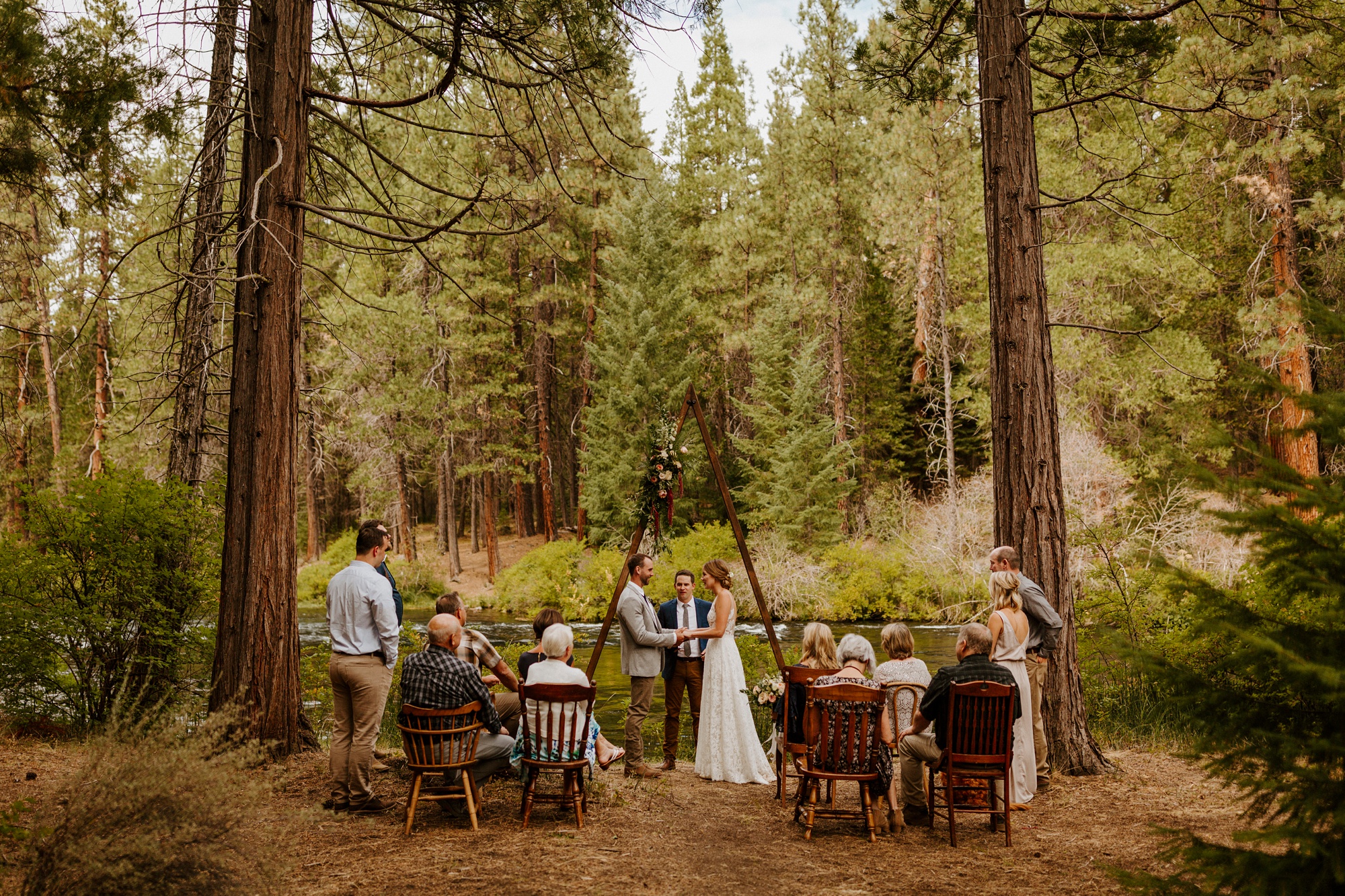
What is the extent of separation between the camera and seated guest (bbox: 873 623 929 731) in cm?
614

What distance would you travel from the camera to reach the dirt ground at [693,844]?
4742mm

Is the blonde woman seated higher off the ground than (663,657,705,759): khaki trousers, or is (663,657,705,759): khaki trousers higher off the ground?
the blonde woman seated

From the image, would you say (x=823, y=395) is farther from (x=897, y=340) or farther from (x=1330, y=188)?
(x=1330, y=188)

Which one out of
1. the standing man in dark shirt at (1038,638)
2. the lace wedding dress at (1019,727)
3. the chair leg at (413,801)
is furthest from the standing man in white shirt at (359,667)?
the standing man in dark shirt at (1038,638)

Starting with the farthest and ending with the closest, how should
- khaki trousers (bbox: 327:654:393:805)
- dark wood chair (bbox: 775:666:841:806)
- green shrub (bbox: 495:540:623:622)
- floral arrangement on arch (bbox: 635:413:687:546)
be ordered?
green shrub (bbox: 495:540:623:622)
floral arrangement on arch (bbox: 635:413:687:546)
dark wood chair (bbox: 775:666:841:806)
khaki trousers (bbox: 327:654:393:805)

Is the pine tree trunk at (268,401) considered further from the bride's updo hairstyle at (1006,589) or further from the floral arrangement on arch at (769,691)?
the bride's updo hairstyle at (1006,589)

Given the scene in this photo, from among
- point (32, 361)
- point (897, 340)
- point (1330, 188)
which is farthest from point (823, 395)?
point (32, 361)

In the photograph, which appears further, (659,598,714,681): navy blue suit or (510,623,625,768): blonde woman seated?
(659,598,714,681): navy blue suit

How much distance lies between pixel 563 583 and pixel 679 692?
734 inches

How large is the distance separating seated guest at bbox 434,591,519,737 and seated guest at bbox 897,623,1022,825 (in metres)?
2.78

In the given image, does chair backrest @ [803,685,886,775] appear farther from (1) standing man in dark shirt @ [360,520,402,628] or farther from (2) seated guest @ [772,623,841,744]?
(1) standing man in dark shirt @ [360,520,402,628]

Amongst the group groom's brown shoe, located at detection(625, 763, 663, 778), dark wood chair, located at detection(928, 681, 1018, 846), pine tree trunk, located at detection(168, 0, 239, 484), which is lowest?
groom's brown shoe, located at detection(625, 763, 663, 778)

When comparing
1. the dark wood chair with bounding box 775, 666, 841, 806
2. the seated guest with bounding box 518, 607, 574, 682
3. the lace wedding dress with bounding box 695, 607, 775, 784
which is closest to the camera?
the dark wood chair with bounding box 775, 666, 841, 806

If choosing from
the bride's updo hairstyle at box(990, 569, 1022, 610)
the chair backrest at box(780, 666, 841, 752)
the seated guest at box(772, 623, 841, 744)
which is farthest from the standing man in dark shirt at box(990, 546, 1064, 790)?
the chair backrest at box(780, 666, 841, 752)
